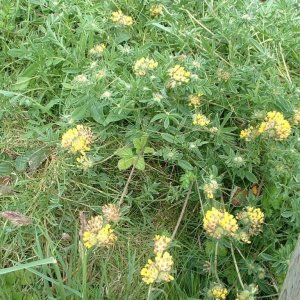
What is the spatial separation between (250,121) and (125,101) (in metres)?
0.51

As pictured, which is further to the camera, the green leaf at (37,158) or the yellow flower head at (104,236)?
the green leaf at (37,158)

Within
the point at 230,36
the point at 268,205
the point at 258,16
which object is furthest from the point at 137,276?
the point at 258,16

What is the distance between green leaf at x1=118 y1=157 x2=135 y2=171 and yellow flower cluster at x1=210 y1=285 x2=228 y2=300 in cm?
59

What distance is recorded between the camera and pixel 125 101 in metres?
2.24

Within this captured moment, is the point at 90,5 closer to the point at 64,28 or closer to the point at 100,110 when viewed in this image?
the point at 64,28

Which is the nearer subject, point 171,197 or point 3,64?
point 171,197

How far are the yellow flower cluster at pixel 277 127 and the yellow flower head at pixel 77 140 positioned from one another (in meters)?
0.65

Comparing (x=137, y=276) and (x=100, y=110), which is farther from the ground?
(x=100, y=110)

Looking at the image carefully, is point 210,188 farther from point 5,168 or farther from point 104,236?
point 5,168

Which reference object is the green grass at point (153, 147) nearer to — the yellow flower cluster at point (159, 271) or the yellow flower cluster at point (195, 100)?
the yellow flower cluster at point (195, 100)

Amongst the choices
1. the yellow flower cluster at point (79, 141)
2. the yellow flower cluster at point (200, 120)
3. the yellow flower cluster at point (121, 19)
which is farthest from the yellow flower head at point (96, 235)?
the yellow flower cluster at point (121, 19)

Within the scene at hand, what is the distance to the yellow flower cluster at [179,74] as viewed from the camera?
217 cm

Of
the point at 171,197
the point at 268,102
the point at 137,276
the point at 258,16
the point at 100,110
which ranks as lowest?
the point at 137,276

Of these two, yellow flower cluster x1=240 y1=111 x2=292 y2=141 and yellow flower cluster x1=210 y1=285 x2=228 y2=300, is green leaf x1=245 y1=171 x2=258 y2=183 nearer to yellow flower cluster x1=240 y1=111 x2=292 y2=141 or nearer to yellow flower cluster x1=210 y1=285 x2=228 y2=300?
yellow flower cluster x1=240 y1=111 x2=292 y2=141
